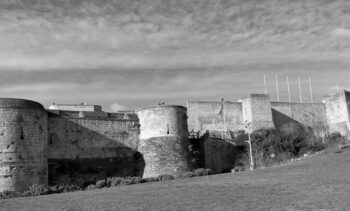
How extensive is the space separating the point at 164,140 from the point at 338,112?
2971cm

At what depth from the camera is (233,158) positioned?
4378cm

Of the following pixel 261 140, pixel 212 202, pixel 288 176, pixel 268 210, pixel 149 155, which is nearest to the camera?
pixel 268 210

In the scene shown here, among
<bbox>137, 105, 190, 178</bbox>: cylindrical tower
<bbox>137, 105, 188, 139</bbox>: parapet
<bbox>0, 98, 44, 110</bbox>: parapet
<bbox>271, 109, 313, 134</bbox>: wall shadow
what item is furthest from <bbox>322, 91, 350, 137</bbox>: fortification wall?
<bbox>0, 98, 44, 110</bbox>: parapet

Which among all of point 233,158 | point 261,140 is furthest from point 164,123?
point 261,140

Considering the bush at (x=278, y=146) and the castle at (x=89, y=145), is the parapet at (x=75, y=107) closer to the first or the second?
the castle at (x=89, y=145)

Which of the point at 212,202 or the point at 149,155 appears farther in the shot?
the point at 149,155

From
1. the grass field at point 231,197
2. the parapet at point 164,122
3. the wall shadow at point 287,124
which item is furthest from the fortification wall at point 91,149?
the wall shadow at point 287,124

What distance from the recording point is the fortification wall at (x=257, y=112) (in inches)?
2038

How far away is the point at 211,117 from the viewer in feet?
169

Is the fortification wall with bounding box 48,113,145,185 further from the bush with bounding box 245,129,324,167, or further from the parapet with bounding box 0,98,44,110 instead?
the bush with bounding box 245,129,324,167

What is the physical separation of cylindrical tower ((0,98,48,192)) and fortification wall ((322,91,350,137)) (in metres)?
37.0

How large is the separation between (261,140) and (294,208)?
106ft

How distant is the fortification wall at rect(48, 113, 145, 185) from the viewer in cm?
3334

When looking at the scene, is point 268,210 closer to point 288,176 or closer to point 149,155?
point 288,176
